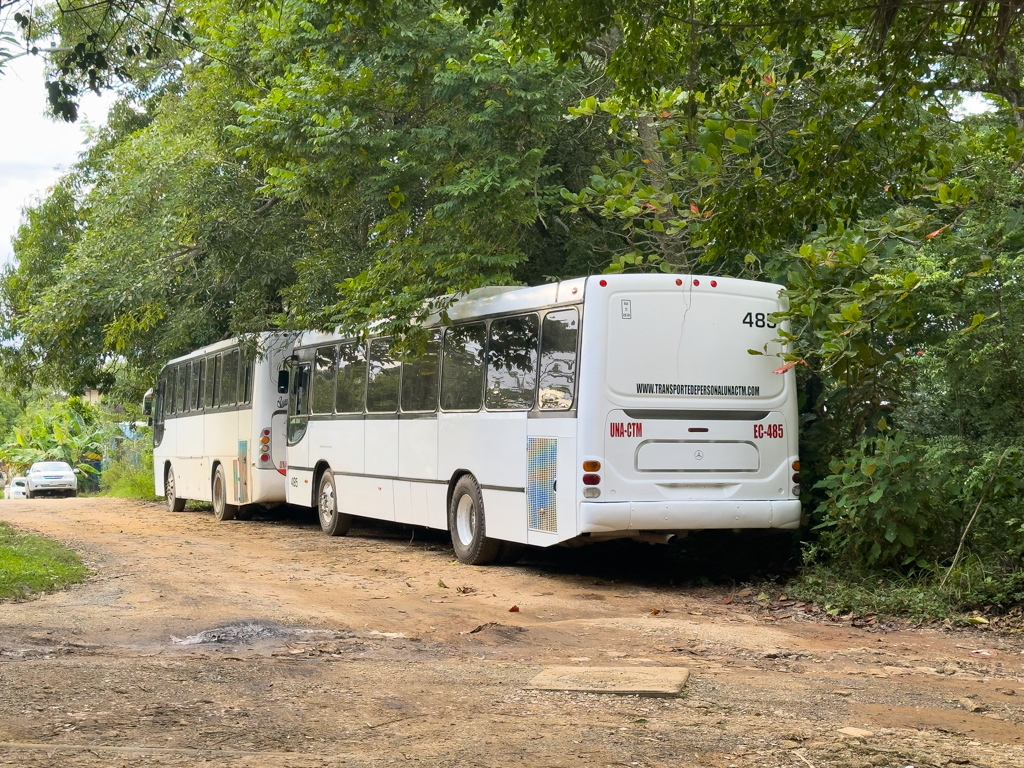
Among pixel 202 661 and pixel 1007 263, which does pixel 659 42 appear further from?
pixel 202 661

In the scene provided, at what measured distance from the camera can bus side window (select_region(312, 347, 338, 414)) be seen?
17.9m

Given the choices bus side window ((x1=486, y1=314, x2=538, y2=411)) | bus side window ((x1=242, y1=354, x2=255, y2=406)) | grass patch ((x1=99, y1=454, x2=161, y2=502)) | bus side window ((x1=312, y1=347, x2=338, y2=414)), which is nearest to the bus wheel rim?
bus side window ((x1=486, y1=314, x2=538, y2=411))

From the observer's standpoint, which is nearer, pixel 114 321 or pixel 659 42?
pixel 659 42

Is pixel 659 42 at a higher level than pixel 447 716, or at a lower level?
higher

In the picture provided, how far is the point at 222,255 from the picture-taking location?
1962cm

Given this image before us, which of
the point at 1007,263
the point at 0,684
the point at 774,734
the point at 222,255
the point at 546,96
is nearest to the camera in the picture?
the point at 774,734

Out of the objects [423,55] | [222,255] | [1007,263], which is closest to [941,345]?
[1007,263]

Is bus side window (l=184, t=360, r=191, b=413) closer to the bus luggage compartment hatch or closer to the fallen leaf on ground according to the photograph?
the bus luggage compartment hatch

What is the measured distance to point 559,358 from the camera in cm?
1192

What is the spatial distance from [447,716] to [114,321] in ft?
56.4

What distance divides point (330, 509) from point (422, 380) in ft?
13.1

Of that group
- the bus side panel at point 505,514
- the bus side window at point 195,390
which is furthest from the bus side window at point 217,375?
the bus side panel at point 505,514

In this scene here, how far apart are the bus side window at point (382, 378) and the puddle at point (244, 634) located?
6.76m

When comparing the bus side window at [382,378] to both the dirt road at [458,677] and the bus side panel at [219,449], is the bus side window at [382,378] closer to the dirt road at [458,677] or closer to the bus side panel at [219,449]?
the dirt road at [458,677]
